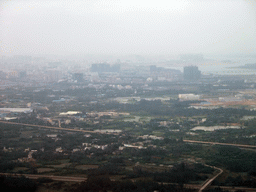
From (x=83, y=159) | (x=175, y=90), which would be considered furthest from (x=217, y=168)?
(x=175, y=90)

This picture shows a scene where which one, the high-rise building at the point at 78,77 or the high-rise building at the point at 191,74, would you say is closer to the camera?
the high-rise building at the point at 78,77

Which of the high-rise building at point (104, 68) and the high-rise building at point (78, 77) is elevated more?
the high-rise building at point (104, 68)

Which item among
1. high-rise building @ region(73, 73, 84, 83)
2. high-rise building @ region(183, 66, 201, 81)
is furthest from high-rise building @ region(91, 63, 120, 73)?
high-rise building @ region(183, 66, 201, 81)

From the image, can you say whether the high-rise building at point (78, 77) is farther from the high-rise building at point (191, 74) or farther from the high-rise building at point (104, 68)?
the high-rise building at point (191, 74)

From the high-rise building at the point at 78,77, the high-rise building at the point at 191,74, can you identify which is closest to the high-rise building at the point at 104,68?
the high-rise building at the point at 78,77

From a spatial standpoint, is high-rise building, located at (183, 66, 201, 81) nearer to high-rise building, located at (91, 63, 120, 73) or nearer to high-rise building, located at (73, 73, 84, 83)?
high-rise building, located at (73, 73, 84, 83)

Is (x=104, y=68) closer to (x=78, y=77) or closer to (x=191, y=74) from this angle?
(x=78, y=77)

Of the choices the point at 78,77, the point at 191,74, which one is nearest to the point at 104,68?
the point at 78,77

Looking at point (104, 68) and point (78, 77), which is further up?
point (104, 68)

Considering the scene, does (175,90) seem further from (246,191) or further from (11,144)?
(246,191)

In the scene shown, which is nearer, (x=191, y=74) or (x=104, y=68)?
(x=191, y=74)

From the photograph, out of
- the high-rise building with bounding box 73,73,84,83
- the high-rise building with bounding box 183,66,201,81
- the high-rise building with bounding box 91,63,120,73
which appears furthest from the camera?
the high-rise building with bounding box 91,63,120,73

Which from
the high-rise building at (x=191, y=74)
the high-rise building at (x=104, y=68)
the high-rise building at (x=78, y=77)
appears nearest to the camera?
the high-rise building at (x=78, y=77)
